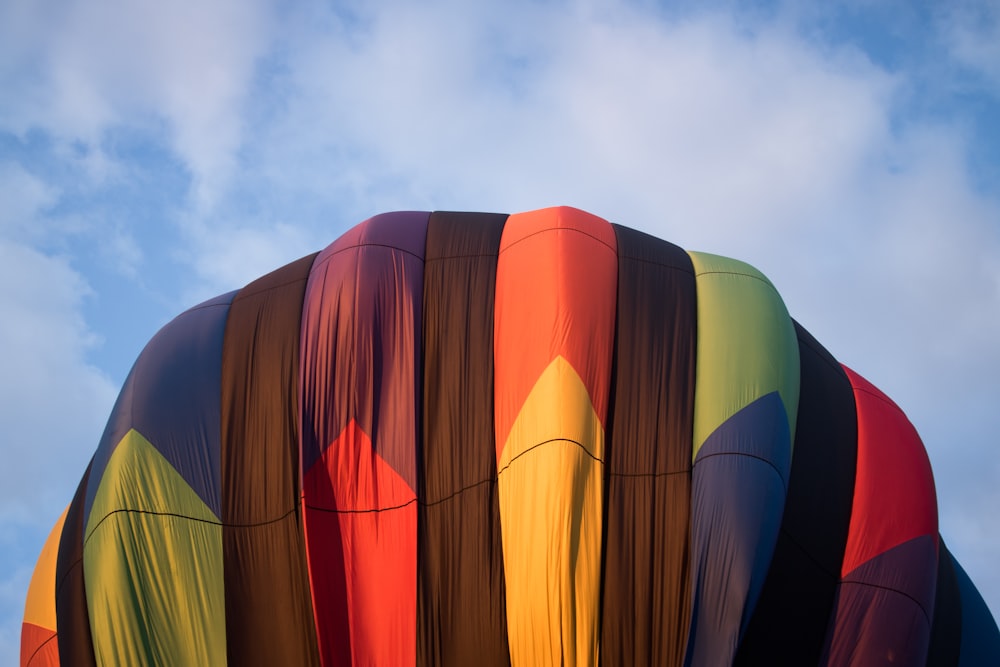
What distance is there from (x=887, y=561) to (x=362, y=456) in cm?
358

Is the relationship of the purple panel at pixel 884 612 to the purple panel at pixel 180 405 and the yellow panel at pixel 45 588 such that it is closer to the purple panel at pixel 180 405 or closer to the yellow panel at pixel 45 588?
the purple panel at pixel 180 405

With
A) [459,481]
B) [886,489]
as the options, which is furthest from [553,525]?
[886,489]

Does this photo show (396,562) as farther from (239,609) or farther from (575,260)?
(575,260)

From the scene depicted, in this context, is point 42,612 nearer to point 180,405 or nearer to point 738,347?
point 180,405

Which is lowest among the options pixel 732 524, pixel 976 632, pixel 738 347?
pixel 976 632

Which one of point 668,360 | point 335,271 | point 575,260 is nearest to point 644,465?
point 668,360

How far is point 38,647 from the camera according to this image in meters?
10.2

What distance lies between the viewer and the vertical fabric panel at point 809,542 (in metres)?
9.15

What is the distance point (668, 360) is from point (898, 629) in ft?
7.61

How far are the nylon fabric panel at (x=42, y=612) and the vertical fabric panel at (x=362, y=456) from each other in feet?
6.94

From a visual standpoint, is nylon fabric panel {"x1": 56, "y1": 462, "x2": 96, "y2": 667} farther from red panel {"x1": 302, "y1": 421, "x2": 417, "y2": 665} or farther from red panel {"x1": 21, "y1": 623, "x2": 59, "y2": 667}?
red panel {"x1": 302, "y1": 421, "x2": 417, "y2": 665}

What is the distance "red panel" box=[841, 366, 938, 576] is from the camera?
31.4ft

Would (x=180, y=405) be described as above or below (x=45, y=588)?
above

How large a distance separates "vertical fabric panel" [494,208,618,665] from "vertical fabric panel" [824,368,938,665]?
1.76 metres
